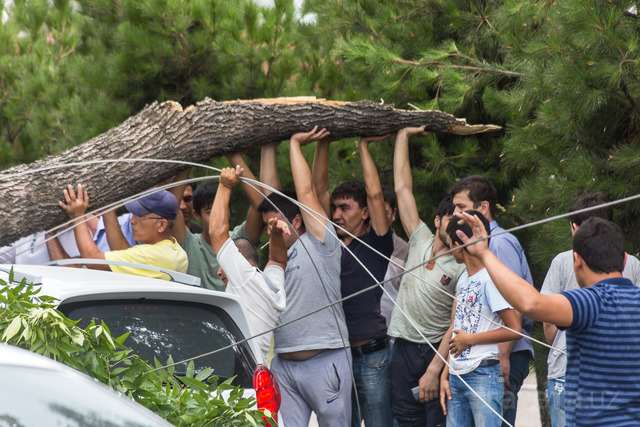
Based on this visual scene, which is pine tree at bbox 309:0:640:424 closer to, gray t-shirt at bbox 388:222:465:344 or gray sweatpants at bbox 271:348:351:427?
gray t-shirt at bbox 388:222:465:344

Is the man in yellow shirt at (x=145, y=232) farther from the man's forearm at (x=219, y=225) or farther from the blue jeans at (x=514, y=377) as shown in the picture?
the blue jeans at (x=514, y=377)

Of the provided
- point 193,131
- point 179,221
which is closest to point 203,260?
point 179,221

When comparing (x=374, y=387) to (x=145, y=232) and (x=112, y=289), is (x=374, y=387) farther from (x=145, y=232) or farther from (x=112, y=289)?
(x=112, y=289)

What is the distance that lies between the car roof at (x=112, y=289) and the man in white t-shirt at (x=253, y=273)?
0.39m

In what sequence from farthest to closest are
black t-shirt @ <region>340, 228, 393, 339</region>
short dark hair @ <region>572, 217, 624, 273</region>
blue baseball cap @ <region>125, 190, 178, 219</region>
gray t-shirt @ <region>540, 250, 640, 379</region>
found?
black t-shirt @ <region>340, 228, 393, 339</region>, blue baseball cap @ <region>125, 190, 178, 219</region>, gray t-shirt @ <region>540, 250, 640, 379</region>, short dark hair @ <region>572, 217, 624, 273</region>

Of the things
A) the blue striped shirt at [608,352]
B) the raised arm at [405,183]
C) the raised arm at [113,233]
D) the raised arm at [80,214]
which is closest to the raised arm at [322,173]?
the raised arm at [405,183]

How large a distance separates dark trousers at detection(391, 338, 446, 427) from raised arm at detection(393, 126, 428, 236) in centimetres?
74

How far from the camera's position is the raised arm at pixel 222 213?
4.39 meters

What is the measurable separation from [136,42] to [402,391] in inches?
151

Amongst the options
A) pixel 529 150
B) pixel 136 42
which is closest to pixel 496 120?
pixel 529 150

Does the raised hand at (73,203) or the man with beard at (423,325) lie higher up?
the raised hand at (73,203)

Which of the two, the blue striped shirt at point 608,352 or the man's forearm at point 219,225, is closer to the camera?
the blue striped shirt at point 608,352

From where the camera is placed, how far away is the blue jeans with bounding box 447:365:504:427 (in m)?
4.08

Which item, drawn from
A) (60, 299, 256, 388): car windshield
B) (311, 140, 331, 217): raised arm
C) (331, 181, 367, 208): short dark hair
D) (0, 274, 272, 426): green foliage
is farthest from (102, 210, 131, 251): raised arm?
(0, 274, 272, 426): green foliage
